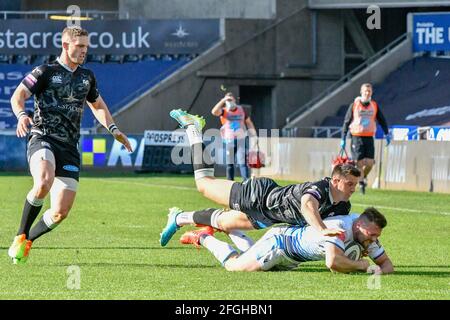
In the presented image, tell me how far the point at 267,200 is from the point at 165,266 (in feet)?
4.38

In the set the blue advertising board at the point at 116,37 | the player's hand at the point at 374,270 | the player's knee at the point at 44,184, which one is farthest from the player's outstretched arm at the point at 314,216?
the blue advertising board at the point at 116,37

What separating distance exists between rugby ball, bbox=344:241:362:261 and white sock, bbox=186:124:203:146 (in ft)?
8.54

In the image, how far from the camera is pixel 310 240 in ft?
37.2

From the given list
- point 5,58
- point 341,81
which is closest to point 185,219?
point 341,81

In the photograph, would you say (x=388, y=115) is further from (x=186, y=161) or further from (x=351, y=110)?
(x=351, y=110)

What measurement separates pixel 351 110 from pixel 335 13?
841 inches

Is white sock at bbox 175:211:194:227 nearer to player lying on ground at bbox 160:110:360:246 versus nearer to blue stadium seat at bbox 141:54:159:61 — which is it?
player lying on ground at bbox 160:110:360:246

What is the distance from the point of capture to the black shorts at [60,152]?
12623 millimetres

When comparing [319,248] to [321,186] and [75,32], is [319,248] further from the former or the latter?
[75,32]

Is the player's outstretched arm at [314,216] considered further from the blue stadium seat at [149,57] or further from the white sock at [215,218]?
the blue stadium seat at [149,57]

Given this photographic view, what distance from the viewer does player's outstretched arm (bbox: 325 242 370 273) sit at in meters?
11.2

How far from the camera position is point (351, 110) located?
24828 mm

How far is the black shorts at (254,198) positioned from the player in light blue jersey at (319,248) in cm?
33

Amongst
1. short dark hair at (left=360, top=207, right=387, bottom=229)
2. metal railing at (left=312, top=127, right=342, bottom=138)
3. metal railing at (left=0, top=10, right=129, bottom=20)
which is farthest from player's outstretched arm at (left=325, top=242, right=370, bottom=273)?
metal railing at (left=0, top=10, right=129, bottom=20)
